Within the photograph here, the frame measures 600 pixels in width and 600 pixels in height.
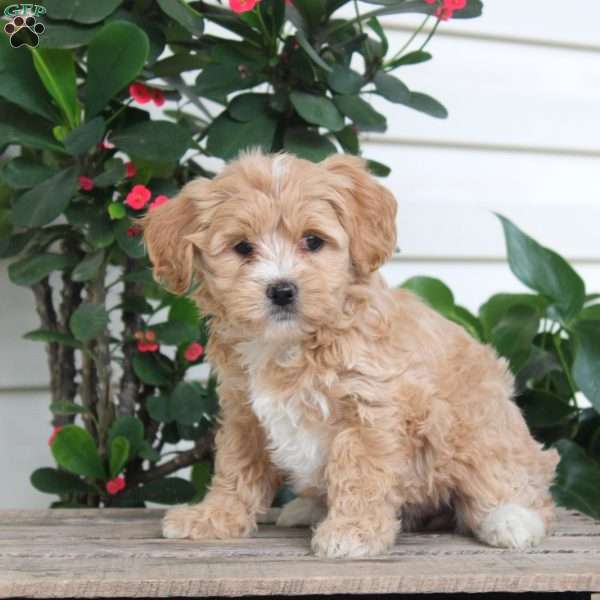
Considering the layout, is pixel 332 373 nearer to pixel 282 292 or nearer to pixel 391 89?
pixel 282 292

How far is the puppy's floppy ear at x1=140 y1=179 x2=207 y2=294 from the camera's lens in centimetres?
212

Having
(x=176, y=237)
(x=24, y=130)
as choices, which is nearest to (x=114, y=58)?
(x=24, y=130)

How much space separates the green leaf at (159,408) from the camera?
278 centimetres

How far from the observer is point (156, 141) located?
2525 mm

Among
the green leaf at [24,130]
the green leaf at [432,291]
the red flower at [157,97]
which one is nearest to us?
the green leaf at [24,130]

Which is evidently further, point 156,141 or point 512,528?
point 156,141

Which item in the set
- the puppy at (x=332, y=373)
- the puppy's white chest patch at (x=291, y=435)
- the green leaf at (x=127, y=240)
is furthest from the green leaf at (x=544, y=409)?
the green leaf at (x=127, y=240)

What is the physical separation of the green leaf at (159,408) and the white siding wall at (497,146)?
4.26 ft

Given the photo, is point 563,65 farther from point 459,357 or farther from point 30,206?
point 30,206

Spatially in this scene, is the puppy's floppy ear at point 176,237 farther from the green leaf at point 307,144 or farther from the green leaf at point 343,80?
the green leaf at point 343,80

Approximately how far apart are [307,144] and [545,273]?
88cm

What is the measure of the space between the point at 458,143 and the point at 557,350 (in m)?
1.15

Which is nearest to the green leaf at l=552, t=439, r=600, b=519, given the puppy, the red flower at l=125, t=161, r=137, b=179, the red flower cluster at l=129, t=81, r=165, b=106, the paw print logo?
the puppy

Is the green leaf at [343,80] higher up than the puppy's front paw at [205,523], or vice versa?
the green leaf at [343,80]
